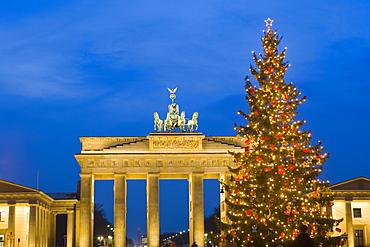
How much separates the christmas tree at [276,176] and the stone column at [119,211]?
140 ft

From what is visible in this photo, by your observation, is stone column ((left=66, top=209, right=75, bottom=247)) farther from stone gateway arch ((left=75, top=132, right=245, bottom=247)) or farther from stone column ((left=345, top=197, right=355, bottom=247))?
stone column ((left=345, top=197, right=355, bottom=247))

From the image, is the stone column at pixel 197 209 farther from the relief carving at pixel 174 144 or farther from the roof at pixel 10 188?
the roof at pixel 10 188

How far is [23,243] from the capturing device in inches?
2798

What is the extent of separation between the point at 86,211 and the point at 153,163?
32.8 feet

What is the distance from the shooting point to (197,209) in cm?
7931

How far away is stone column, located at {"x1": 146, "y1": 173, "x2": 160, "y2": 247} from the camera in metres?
78.1

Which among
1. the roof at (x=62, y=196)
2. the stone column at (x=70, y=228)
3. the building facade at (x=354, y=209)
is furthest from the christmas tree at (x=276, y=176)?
the roof at (x=62, y=196)

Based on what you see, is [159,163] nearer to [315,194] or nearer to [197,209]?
[197,209]

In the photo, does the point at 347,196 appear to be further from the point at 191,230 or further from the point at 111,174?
the point at 111,174

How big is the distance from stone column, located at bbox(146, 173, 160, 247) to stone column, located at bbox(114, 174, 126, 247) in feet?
10.1

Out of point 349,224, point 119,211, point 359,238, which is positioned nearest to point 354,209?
point 359,238

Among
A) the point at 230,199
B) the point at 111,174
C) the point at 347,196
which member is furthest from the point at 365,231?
the point at 230,199

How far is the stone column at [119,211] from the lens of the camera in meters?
78.4

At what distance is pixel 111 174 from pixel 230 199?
1751 inches
